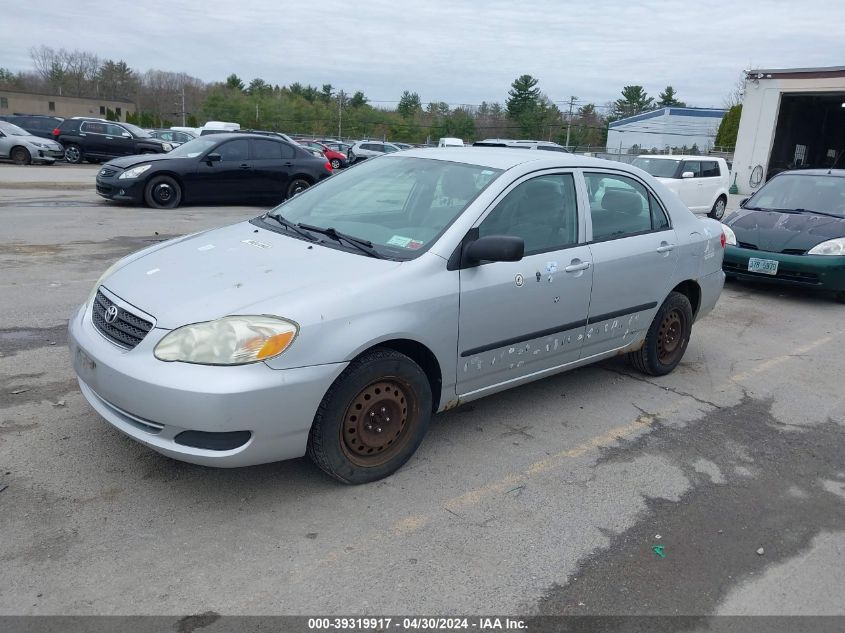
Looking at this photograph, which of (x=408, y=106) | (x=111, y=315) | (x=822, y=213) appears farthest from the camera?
(x=408, y=106)

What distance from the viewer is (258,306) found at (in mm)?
3225

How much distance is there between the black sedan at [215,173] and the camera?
13102 mm

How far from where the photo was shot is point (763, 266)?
881 cm

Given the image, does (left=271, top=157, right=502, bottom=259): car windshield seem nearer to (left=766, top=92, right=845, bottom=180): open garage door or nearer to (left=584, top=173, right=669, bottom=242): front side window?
(left=584, top=173, right=669, bottom=242): front side window

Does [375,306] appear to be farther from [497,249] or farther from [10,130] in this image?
[10,130]

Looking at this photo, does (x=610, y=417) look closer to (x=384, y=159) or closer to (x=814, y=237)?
(x=384, y=159)

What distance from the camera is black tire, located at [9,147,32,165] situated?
23125 millimetres

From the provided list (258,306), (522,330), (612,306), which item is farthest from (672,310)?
(258,306)

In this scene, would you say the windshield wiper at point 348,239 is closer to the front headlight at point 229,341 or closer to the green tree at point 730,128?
the front headlight at point 229,341

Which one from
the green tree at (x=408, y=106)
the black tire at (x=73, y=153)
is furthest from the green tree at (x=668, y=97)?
the black tire at (x=73, y=153)

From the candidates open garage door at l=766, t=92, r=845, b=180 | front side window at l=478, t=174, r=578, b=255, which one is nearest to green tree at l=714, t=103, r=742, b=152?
open garage door at l=766, t=92, r=845, b=180

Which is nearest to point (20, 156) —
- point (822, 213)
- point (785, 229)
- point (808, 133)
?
point (785, 229)

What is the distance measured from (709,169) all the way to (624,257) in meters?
15.2

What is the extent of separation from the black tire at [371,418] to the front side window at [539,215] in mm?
983
